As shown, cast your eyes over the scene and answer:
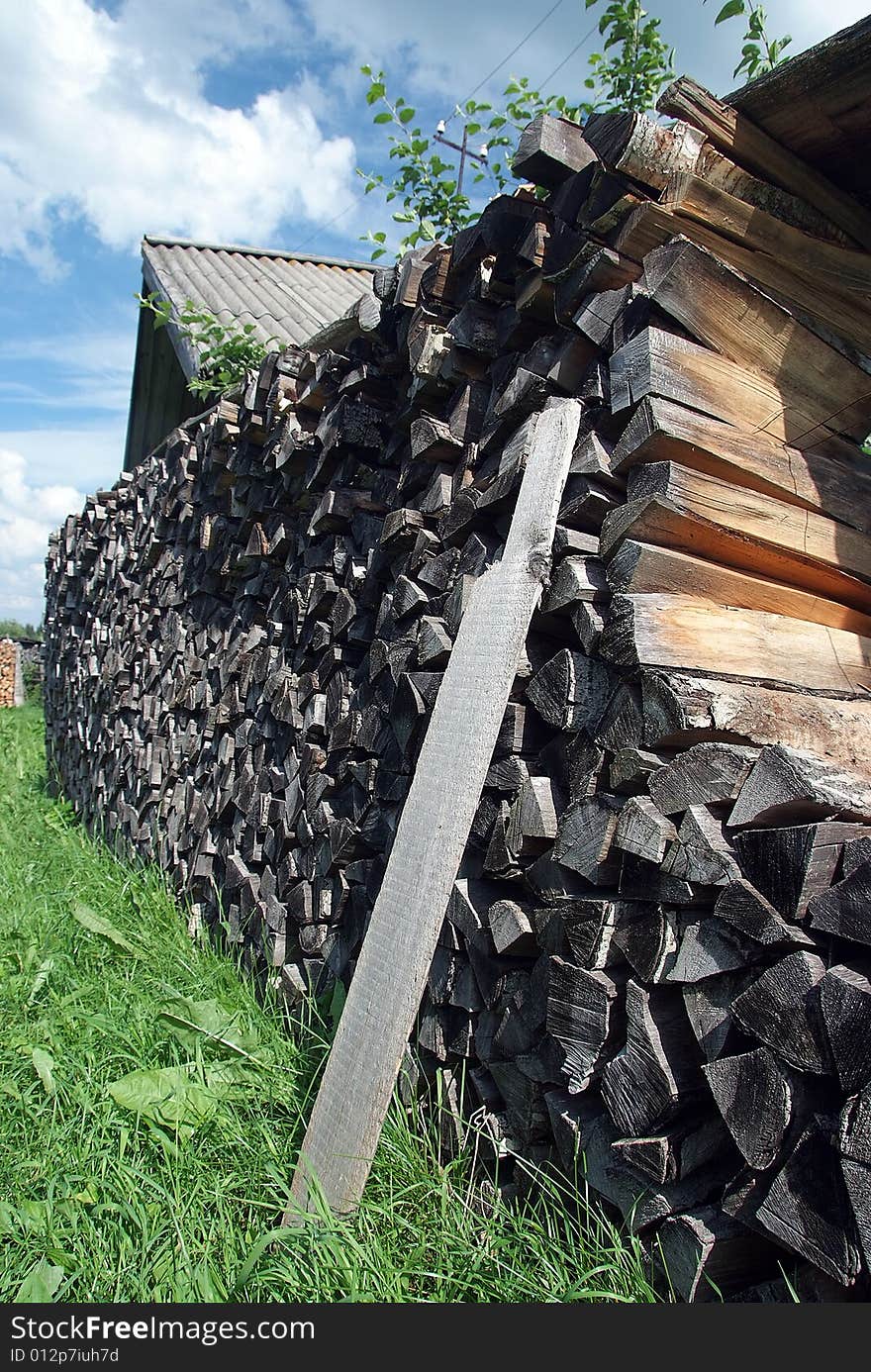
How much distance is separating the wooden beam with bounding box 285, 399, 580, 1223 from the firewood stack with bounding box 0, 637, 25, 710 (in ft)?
48.9

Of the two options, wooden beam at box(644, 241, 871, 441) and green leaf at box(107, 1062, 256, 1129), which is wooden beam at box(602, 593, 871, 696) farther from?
green leaf at box(107, 1062, 256, 1129)

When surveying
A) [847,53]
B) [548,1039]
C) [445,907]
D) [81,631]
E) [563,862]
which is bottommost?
[548,1039]

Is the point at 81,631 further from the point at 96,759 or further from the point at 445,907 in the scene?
the point at 445,907

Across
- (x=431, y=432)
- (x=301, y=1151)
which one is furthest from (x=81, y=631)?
(x=301, y=1151)

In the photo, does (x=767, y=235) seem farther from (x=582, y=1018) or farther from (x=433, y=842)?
(x=582, y=1018)

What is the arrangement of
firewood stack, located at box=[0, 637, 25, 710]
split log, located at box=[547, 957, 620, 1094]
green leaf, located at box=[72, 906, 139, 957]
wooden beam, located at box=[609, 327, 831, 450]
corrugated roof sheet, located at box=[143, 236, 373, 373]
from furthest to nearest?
1. firewood stack, located at box=[0, 637, 25, 710]
2. corrugated roof sheet, located at box=[143, 236, 373, 373]
3. green leaf, located at box=[72, 906, 139, 957]
4. wooden beam, located at box=[609, 327, 831, 450]
5. split log, located at box=[547, 957, 620, 1094]

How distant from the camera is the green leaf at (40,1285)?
1809mm

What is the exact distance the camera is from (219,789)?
12.8 ft

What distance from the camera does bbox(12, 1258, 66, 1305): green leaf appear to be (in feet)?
5.93

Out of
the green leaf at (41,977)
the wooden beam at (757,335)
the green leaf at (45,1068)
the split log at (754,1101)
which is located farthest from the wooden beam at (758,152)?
the green leaf at (41,977)

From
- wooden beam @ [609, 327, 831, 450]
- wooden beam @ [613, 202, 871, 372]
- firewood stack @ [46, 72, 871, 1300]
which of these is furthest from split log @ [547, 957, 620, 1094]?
wooden beam @ [613, 202, 871, 372]

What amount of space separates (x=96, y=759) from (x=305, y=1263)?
475 centimetres

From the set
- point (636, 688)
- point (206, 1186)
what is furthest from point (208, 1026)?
point (636, 688)

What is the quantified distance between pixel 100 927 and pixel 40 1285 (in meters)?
1.91
